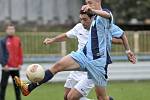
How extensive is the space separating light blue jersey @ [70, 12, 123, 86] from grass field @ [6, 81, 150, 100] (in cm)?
615

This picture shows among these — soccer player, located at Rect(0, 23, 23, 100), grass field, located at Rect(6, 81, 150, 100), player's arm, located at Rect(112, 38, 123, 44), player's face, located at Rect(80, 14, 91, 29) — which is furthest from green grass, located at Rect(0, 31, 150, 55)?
player's face, located at Rect(80, 14, 91, 29)

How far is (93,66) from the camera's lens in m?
12.6

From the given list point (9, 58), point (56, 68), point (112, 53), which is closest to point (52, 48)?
point (112, 53)

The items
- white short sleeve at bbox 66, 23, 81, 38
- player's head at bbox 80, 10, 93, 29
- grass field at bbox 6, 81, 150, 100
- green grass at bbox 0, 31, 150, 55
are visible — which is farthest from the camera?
green grass at bbox 0, 31, 150, 55

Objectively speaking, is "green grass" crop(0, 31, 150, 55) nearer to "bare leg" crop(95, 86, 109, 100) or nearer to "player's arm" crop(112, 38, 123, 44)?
"player's arm" crop(112, 38, 123, 44)

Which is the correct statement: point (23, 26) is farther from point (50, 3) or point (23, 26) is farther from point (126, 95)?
point (126, 95)

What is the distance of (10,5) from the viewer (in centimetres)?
4094

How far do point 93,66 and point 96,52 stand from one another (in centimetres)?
25

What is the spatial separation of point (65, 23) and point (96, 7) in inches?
1101

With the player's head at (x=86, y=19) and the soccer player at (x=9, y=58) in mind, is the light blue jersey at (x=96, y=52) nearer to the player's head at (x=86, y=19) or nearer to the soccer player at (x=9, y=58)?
the player's head at (x=86, y=19)

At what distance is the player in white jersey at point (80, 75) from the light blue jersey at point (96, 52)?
0.51 m

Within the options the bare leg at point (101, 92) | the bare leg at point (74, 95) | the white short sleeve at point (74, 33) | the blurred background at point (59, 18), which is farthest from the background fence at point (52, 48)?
the bare leg at point (101, 92)

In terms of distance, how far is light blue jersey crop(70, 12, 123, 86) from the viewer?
12.5 metres

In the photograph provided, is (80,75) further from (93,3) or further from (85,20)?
(93,3)
